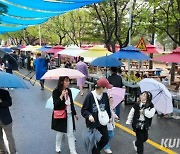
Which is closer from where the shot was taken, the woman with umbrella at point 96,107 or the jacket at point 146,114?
the woman with umbrella at point 96,107

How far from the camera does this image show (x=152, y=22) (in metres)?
15.2

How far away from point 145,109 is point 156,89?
35.0 inches

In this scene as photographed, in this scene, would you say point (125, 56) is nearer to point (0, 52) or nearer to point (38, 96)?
point (38, 96)

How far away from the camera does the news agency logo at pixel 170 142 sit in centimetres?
622

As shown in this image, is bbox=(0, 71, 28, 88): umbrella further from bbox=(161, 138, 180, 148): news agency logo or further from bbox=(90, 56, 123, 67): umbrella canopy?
bbox=(90, 56, 123, 67): umbrella canopy

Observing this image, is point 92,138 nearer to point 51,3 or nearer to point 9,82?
point 9,82

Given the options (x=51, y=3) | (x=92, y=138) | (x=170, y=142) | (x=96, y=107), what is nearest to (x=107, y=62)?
(x=51, y=3)

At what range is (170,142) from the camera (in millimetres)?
6500

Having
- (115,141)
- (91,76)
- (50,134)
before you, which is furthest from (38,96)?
(115,141)

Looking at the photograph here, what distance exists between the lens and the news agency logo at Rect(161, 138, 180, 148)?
245 inches

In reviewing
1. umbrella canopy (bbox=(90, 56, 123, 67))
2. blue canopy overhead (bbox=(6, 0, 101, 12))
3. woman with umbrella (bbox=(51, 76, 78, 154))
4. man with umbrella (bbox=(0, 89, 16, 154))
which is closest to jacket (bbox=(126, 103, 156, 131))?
woman with umbrella (bbox=(51, 76, 78, 154))

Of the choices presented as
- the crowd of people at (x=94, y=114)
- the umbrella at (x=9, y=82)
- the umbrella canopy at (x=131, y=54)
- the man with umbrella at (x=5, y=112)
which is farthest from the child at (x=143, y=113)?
the umbrella canopy at (x=131, y=54)

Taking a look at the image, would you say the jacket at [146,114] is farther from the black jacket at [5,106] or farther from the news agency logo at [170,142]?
the black jacket at [5,106]

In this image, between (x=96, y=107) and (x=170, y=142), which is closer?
(x=96, y=107)
